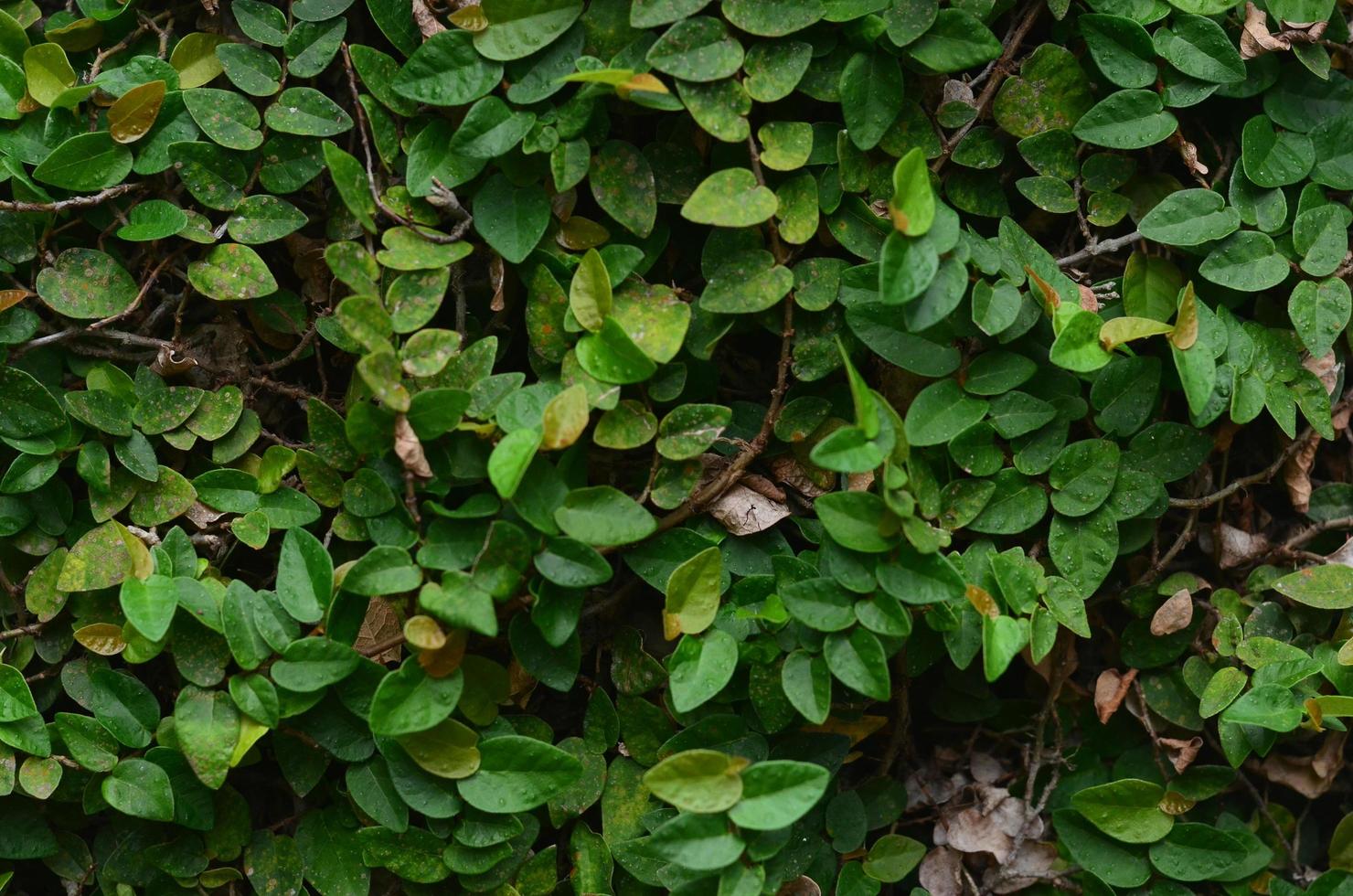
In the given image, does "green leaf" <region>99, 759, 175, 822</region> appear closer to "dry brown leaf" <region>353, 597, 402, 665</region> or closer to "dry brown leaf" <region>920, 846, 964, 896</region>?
"dry brown leaf" <region>353, 597, 402, 665</region>

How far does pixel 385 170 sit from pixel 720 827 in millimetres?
917

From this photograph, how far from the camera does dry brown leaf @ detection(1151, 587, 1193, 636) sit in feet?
4.72

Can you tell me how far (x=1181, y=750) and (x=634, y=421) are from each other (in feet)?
2.97

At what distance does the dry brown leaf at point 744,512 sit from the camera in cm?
134

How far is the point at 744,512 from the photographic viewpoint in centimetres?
135

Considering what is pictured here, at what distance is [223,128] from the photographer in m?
1.32

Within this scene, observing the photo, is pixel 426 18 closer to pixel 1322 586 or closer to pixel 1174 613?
pixel 1174 613

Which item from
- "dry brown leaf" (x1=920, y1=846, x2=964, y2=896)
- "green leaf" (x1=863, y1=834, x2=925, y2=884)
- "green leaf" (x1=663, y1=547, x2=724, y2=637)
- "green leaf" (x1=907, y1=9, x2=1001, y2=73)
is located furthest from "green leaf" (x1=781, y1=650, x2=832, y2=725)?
"green leaf" (x1=907, y1=9, x2=1001, y2=73)

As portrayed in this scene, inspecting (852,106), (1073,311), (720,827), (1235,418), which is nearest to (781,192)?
(852,106)

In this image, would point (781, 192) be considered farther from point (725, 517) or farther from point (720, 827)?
point (720, 827)

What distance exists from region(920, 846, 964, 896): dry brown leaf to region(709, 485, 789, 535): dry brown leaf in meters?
0.57

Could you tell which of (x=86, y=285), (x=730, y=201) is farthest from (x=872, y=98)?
(x=86, y=285)

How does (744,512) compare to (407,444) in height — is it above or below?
below

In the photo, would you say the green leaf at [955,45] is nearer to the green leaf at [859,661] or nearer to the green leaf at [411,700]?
the green leaf at [859,661]
